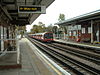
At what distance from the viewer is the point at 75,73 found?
905 centimetres

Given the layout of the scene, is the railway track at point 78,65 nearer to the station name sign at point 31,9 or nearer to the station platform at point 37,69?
the station platform at point 37,69

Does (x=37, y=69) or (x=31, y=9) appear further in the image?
(x=31, y=9)

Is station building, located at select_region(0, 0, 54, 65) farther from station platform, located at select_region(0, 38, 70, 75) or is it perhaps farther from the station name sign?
station platform, located at select_region(0, 38, 70, 75)

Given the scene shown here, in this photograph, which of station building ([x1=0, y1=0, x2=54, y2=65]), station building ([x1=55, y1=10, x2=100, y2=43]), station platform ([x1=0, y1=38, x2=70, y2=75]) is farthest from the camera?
station building ([x1=55, y1=10, x2=100, y2=43])

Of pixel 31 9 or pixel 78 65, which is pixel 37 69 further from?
pixel 78 65

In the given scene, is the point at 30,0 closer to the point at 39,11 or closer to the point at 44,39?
the point at 39,11

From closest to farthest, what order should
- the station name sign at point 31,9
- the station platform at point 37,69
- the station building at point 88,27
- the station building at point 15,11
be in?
1. the station platform at point 37,69
2. the station building at point 15,11
3. the station name sign at point 31,9
4. the station building at point 88,27

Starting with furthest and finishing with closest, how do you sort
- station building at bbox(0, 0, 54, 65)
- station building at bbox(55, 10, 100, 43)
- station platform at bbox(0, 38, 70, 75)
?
station building at bbox(55, 10, 100, 43)
station building at bbox(0, 0, 54, 65)
station platform at bbox(0, 38, 70, 75)

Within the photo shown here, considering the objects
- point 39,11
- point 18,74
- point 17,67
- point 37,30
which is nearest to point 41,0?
point 39,11

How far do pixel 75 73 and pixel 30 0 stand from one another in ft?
14.9

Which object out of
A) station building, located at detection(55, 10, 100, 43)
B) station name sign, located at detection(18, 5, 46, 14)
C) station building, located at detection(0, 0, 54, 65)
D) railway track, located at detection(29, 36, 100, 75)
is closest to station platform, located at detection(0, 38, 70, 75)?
station building, located at detection(0, 0, 54, 65)

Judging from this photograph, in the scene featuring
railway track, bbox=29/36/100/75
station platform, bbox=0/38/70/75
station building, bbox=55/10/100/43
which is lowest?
railway track, bbox=29/36/100/75

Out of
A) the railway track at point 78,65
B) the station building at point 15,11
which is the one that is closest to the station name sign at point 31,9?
the station building at point 15,11

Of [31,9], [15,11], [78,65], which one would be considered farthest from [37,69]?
[15,11]
